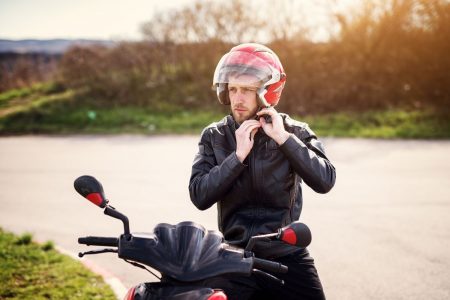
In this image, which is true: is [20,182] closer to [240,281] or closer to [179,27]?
[240,281]

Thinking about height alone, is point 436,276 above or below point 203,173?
below

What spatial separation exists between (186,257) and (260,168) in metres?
0.96

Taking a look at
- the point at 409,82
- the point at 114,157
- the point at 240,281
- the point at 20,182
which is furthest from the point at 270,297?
the point at 409,82

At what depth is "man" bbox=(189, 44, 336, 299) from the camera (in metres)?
2.29

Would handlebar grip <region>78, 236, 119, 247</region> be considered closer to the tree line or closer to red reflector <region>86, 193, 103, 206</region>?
red reflector <region>86, 193, 103, 206</region>

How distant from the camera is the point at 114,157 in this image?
10172mm

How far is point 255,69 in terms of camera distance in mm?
2449

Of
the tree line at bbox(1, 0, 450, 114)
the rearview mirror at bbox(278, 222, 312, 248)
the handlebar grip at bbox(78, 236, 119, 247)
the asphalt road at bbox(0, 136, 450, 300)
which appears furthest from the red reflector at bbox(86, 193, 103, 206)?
the tree line at bbox(1, 0, 450, 114)

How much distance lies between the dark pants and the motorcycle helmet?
2.94ft

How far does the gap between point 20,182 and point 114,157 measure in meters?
2.21

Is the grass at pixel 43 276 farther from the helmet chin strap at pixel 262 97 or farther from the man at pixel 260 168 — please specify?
the helmet chin strap at pixel 262 97

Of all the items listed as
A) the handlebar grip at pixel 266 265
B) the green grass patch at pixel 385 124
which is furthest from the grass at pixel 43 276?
the green grass patch at pixel 385 124

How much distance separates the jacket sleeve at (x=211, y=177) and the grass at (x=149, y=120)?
31.8ft

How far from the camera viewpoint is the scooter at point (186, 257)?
1573 mm
